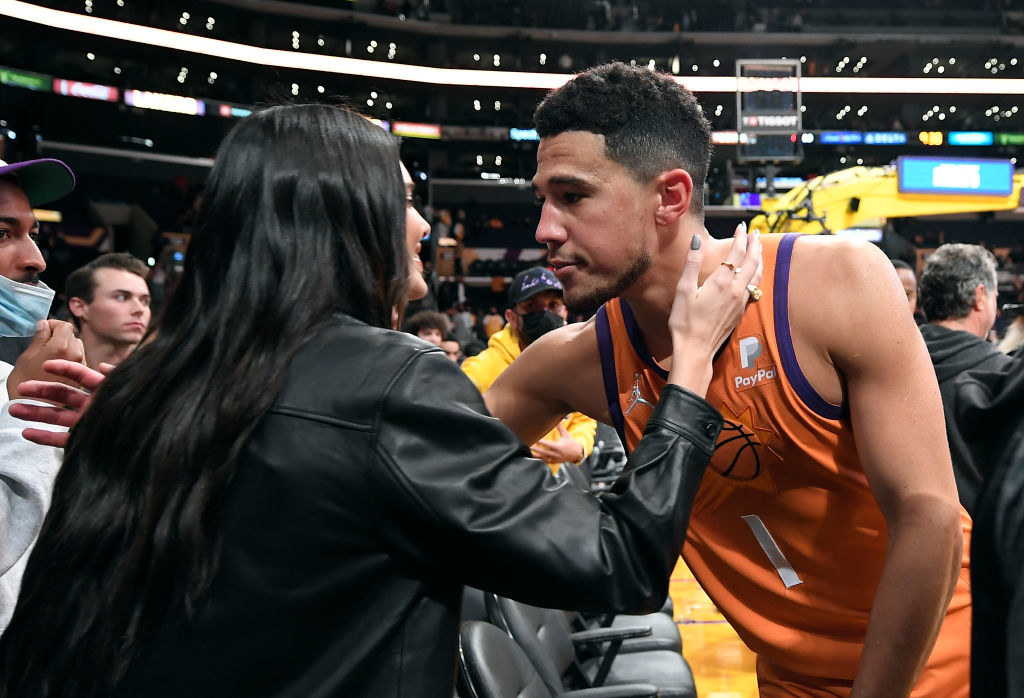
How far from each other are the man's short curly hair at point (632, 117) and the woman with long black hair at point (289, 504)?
707 mm

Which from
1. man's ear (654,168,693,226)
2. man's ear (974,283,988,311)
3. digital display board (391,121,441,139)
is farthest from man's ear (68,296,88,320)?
digital display board (391,121,441,139)

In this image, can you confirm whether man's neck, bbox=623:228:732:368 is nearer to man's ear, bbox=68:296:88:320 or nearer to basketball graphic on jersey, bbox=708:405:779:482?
basketball graphic on jersey, bbox=708:405:779:482

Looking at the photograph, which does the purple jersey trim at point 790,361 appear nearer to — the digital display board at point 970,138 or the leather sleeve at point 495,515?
the leather sleeve at point 495,515

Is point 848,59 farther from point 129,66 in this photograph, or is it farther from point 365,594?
point 365,594

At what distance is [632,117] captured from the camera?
1790 millimetres

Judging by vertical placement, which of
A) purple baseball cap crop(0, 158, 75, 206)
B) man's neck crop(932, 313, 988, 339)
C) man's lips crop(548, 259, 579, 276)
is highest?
purple baseball cap crop(0, 158, 75, 206)

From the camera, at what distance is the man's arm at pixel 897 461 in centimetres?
152

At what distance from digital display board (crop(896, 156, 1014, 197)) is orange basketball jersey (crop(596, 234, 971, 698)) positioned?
322 inches

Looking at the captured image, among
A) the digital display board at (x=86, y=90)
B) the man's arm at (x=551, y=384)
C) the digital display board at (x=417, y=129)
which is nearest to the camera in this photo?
the man's arm at (x=551, y=384)

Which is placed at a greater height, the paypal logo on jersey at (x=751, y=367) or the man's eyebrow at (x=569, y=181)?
the man's eyebrow at (x=569, y=181)

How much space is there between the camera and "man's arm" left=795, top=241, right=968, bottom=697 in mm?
1516

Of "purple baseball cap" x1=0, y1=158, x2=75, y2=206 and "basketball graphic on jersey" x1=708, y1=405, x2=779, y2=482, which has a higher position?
"purple baseball cap" x1=0, y1=158, x2=75, y2=206

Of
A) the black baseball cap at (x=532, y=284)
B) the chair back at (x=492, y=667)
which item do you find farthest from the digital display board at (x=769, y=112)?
the chair back at (x=492, y=667)

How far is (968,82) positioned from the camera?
2898 cm
